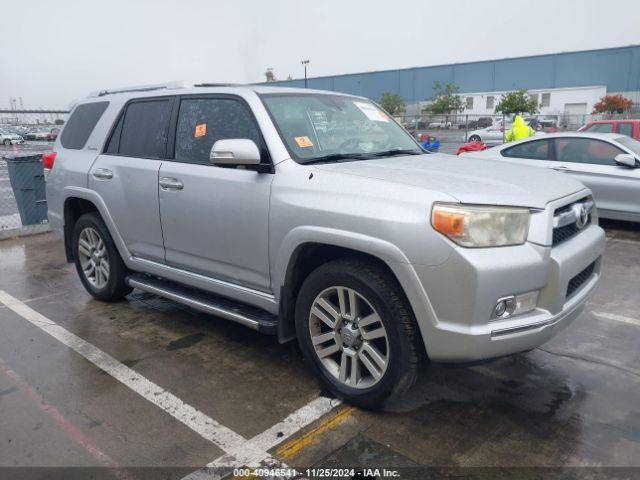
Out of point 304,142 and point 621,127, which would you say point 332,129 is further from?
point 621,127

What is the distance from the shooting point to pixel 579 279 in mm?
3172

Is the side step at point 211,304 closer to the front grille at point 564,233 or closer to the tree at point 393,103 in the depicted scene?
the front grille at point 564,233

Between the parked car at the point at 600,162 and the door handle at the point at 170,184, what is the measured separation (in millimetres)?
5866

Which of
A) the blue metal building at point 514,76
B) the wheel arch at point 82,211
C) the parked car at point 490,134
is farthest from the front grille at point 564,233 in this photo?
the blue metal building at point 514,76

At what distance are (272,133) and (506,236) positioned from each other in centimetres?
163

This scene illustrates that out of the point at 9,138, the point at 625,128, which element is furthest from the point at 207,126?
the point at 9,138

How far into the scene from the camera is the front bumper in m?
2.61

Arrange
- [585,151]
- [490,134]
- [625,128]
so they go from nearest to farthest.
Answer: [585,151]
[625,128]
[490,134]

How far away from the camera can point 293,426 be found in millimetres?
3041

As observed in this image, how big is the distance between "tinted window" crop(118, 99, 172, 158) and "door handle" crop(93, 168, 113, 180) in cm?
20

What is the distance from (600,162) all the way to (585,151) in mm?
286

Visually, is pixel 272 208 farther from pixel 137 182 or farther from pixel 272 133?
pixel 137 182

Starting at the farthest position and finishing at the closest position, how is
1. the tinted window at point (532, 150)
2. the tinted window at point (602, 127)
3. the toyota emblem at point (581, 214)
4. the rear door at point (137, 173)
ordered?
the tinted window at point (602, 127), the tinted window at point (532, 150), the rear door at point (137, 173), the toyota emblem at point (581, 214)

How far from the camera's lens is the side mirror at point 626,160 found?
746cm
